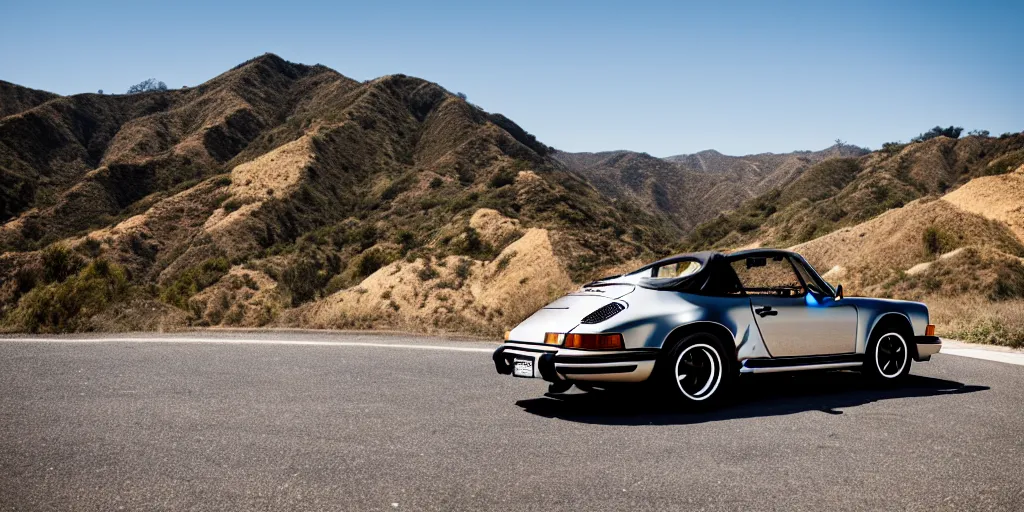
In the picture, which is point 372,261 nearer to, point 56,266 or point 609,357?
point 56,266

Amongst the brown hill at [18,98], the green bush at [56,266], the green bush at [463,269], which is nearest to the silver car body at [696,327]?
the green bush at [463,269]

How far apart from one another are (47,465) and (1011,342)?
1332 cm

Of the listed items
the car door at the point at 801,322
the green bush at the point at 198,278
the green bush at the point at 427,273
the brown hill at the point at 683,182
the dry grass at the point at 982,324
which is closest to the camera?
the car door at the point at 801,322

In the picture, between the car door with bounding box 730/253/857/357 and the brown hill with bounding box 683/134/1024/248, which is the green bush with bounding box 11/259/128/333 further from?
the brown hill with bounding box 683/134/1024/248

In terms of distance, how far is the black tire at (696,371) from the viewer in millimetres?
6777

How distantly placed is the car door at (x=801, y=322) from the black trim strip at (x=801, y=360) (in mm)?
41

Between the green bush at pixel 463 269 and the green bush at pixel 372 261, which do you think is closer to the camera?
the green bush at pixel 463 269

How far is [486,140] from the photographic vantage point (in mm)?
68125

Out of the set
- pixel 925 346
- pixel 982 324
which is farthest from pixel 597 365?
pixel 982 324

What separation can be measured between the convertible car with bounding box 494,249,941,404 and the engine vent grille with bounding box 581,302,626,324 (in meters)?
0.01

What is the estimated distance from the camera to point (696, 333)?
22.8 feet

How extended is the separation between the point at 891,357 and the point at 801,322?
1632 mm

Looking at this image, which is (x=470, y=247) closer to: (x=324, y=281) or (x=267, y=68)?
(x=324, y=281)

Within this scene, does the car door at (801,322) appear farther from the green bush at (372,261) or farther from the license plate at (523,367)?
the green bush at (372,261)
